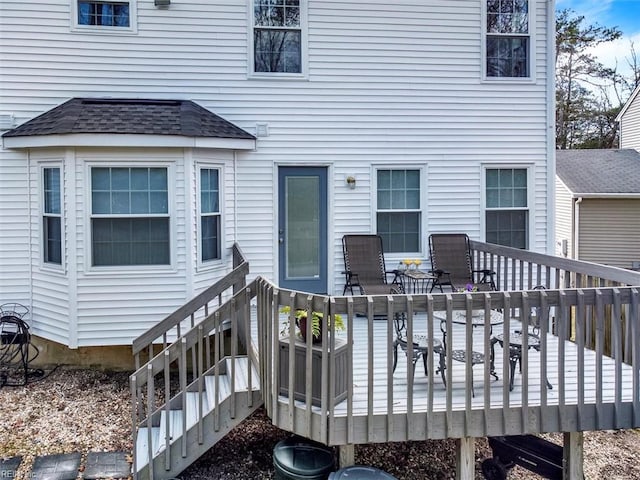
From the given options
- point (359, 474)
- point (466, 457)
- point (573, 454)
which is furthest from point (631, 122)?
point (359, 474)

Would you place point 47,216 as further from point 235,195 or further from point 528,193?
point 528,193

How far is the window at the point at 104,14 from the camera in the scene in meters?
6.79

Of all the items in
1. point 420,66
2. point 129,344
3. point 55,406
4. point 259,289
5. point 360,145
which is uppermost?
point 420,66

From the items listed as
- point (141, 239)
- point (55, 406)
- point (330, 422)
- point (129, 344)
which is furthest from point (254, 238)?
point (330, 422)

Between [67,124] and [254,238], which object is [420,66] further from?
[67,124]

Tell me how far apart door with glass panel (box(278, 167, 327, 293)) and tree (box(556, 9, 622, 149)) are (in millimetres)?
21215

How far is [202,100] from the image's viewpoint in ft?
23.2

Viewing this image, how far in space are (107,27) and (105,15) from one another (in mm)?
192

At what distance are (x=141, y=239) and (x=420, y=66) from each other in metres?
4.60

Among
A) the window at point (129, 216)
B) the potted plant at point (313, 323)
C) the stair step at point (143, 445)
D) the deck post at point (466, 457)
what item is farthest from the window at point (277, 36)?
the deck post at point (466, 457)

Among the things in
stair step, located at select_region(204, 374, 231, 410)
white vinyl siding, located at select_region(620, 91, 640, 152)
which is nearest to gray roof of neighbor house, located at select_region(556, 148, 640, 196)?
white vinyl siding, located at select_region(620, 91, 640, 152)

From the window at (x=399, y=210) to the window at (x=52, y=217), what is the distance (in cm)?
425

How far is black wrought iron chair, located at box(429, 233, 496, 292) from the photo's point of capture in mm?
7289

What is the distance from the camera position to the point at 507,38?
766cm
